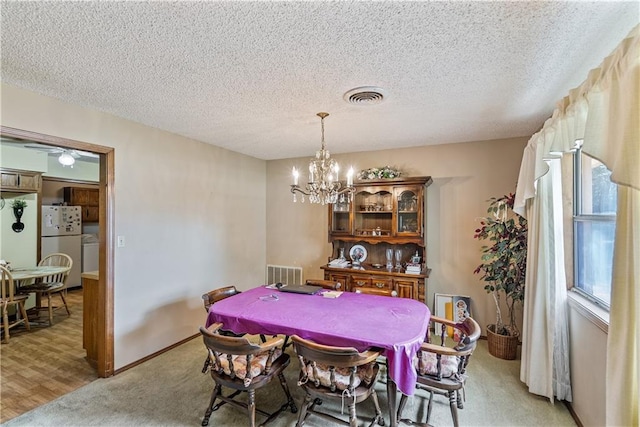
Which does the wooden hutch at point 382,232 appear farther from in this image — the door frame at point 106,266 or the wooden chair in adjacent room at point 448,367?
the door frame at point 106,266

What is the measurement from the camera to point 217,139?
3.73 meters

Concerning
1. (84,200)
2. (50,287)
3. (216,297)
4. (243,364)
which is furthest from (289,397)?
(84,200)

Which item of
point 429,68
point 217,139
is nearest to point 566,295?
point 429,68

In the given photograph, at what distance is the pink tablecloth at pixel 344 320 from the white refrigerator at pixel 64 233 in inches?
215

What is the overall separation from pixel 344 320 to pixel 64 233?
6649 mm

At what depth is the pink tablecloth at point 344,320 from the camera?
70.8 inches

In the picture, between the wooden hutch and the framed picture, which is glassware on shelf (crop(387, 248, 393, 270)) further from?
the framed picture

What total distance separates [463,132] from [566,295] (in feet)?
6.28

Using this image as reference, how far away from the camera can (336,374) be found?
188cm

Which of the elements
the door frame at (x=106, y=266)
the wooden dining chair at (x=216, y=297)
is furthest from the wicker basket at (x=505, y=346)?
the door frame at (x=106, y=266)

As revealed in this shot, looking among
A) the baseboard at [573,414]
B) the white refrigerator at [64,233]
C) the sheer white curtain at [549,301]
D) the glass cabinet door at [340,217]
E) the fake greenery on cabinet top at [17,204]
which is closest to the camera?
the baseboard at [573,414]

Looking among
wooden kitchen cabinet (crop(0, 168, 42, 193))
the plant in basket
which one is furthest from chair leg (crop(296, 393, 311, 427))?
wooden kitchen cabinet (crop(0, 168, 42, 193))

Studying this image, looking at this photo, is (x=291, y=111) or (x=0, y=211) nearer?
A: (x=291, y=111)

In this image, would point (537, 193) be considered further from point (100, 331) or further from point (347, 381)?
point (100, 331)
